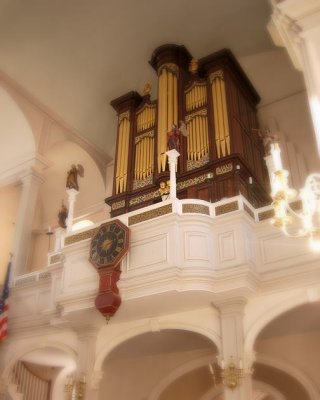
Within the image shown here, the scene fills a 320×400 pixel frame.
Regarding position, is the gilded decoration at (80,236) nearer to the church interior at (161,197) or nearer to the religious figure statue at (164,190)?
the church interior at (161,197)

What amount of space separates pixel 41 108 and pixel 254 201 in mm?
7205

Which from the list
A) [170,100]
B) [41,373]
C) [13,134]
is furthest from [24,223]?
[170,100]

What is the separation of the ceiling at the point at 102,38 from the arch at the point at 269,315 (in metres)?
7.68

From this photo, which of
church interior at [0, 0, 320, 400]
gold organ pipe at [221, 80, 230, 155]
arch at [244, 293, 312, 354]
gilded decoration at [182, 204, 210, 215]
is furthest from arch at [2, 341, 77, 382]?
gold organ pipe at [221, 80, 230, 155]

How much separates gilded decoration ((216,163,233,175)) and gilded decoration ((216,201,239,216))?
1728 mm

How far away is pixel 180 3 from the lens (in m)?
12.2

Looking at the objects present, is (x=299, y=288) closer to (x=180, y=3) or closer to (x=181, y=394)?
(x=181, y=394)

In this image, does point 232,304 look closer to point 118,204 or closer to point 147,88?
point 118,204

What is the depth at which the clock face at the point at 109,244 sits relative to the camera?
29.0ft

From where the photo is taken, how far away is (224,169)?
34.5 ft

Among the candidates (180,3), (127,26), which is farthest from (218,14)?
(127,26)

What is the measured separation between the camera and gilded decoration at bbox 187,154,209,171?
435 inches

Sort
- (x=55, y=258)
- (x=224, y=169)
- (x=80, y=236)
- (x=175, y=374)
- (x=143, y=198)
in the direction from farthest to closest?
(x=143, y=198) → (x=175, y=374) → (x=55, y=258) → (x=224, y=169) → (x=80, y=236)

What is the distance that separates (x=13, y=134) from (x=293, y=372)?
10.2m
